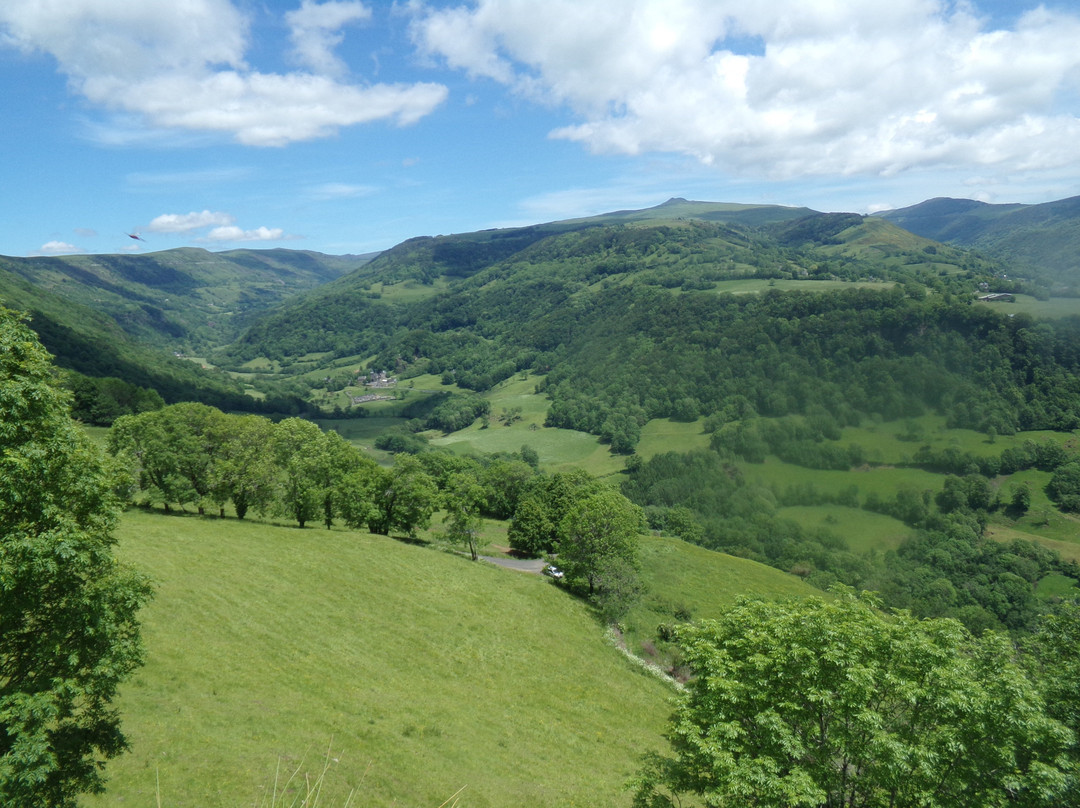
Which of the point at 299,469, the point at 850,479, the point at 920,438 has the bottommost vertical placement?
the point at 850,479

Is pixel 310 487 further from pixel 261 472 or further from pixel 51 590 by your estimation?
pixel 51 590

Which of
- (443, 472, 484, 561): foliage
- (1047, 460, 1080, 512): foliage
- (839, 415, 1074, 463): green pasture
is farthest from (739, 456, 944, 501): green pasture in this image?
(443, 472, 484, 561): foliage

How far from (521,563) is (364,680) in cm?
4185

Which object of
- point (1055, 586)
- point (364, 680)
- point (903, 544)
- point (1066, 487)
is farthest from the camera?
point (1066, 487)

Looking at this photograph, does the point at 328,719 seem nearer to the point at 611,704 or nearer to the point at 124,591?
the point at 124,591

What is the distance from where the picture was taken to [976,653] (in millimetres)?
20188

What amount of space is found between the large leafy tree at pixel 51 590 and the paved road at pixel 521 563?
54934mm

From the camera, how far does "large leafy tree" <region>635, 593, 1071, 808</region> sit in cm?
1647

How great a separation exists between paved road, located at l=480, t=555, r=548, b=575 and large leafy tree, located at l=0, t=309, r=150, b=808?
5493 cm

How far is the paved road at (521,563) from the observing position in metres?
69.8

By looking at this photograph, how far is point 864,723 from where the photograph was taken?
17844mm

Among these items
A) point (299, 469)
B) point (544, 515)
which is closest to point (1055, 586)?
point (544, 515)

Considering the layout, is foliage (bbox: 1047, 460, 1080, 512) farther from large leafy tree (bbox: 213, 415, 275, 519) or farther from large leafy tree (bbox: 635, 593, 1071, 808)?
large leafy tree (bbox: 213, 415, 275, 519)

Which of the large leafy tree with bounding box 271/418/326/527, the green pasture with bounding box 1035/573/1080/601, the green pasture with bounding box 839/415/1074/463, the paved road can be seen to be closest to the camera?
the large leafy tree with bounding box 271/418/326/527
